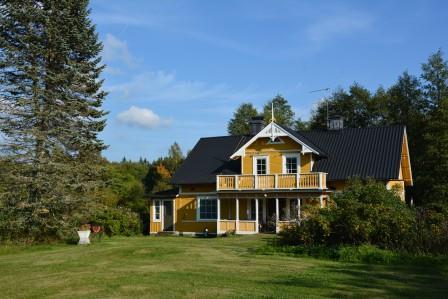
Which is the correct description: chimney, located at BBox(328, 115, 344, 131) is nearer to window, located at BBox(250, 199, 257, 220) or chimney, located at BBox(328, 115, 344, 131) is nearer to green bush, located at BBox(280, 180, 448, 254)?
window, located at BBox(250, 199, 257, 220)

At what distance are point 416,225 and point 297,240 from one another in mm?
3746

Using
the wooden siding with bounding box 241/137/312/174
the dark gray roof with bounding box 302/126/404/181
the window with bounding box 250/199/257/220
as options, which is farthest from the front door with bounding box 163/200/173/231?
the dark gray roof with bounding box 302/126/404/181

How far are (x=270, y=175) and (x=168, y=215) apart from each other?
8022 millimetres

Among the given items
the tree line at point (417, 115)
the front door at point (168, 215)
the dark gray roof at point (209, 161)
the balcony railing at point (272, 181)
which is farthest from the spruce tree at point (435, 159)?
the front door at point (168, 215)

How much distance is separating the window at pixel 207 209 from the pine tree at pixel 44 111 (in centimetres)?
836

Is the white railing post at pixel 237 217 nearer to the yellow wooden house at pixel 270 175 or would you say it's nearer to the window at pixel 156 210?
the yellow wooden house at pixel 270 175

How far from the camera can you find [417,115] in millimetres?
40312

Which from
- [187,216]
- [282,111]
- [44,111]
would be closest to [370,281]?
[44,111]

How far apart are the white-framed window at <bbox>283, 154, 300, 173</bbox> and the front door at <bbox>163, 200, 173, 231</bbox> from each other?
787 centimetres

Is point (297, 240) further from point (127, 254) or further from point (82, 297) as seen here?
point (82, 297)

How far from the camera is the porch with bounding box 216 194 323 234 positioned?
2839 cm

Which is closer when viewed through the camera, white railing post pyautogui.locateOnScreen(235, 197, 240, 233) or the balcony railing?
the balcony railing

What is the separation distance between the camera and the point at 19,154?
2247 cm

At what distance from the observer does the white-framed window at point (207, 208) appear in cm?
3141
